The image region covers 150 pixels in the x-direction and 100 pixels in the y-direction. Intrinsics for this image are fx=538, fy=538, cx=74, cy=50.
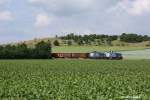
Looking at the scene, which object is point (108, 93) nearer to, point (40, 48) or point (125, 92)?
point (125, 92)

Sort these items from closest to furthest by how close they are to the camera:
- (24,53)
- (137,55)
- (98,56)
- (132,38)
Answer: (24,53)
(98,56)
(137,55)
(132,38)

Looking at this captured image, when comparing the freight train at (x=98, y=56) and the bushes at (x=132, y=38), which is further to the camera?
the bushes at (x=132, y=38)

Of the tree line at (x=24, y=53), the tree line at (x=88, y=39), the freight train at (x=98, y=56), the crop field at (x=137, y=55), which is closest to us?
the tree line at (x=24, y=53)

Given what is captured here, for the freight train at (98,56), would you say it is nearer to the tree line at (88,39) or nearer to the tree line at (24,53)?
the tree line at (24,53)

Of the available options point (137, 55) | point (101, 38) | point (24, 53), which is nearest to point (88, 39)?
point (101, 38)

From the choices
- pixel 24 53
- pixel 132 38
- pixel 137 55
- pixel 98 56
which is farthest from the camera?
A: pixel 132 38

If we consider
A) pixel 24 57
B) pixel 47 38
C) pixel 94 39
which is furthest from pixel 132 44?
pixel 24 57

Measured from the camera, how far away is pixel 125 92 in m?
26.1

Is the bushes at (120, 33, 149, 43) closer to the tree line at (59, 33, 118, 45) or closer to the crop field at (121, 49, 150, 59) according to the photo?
the tree line at (59, 33, 118, 45)

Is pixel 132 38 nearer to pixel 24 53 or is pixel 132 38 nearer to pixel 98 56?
pixel 98 56

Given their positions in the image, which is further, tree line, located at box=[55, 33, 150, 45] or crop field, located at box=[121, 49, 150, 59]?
tree line, located at box=[55, 33, 150, 45]

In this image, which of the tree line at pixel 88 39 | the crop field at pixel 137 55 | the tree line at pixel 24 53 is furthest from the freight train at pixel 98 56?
the tree line at pixel 88 39

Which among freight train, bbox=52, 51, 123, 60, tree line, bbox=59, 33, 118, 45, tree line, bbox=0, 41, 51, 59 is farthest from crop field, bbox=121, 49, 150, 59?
tree line, bbox=59, 33, 118, 45

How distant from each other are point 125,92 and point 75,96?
3.40m
